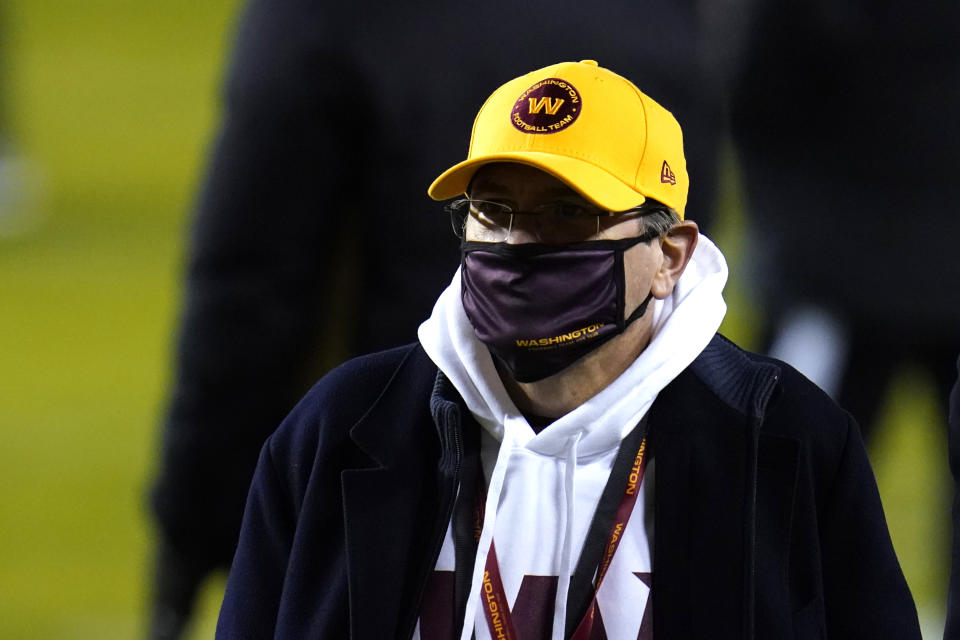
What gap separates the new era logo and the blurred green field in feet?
3.80

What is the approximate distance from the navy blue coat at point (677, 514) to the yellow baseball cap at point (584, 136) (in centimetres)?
29

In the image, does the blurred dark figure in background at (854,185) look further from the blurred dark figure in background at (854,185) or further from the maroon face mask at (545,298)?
the maroon face mask at (545,298)

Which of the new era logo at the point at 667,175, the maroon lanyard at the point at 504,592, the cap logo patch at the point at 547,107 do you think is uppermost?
the cap logo patch at the point at 547,107

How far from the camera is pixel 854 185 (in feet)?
10.1

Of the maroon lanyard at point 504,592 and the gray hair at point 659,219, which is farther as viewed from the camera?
the gray hair at point 659,219

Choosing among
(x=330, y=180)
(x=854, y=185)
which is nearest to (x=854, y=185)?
(x=854, y=185)

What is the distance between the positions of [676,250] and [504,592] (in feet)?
1.84

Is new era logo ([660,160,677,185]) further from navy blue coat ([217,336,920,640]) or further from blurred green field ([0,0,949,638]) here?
blurred green field ([0,0,949,638])

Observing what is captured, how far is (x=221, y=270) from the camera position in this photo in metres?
3.02

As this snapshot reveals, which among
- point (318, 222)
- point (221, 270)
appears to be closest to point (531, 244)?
point (318, 222)

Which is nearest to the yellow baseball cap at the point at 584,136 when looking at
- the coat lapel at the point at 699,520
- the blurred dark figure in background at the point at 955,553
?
the coat lapel at the point at 699,520

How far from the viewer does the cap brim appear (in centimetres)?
179

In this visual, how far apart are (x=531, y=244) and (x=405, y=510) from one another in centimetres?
42

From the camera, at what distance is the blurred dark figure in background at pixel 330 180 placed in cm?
283
